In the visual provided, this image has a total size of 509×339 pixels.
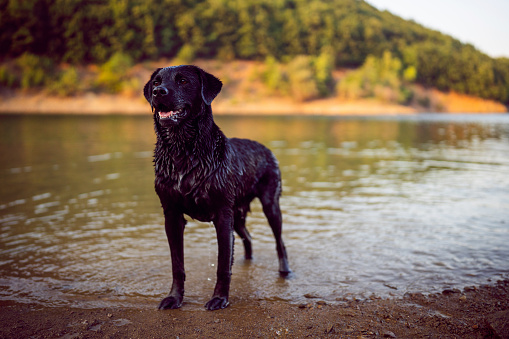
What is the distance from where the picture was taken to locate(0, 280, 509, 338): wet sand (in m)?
4.03

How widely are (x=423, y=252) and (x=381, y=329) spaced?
2788 mm

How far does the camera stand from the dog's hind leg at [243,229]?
5.29 metres

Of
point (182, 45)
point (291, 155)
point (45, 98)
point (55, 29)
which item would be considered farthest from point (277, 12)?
point (291, 155)

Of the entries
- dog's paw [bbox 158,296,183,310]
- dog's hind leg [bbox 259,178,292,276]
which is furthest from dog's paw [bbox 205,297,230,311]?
dog's hind leg [bbox 259,178,292,276]

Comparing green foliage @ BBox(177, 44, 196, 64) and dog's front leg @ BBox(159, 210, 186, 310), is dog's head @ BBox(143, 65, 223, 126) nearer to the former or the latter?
dog's front leg @ BBox(159, 210, 186, 310)

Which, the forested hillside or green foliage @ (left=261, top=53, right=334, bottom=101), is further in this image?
the forested hillside

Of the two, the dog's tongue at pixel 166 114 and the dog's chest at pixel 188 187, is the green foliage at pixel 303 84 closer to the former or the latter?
the dog's chest at pixel 188 187

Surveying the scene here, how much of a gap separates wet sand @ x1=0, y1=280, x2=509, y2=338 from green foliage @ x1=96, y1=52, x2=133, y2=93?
81989 mm

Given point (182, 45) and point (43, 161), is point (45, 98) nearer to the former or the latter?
point (182, 45)

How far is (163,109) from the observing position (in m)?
4.27

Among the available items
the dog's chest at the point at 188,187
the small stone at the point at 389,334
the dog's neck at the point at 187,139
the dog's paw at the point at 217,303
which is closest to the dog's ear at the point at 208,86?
the dog's neck at the point at 187,139

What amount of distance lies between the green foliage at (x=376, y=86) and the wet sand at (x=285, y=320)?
9055 cm

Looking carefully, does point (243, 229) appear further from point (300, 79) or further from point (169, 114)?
point (300, 79)

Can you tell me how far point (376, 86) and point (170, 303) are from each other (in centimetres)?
9900
